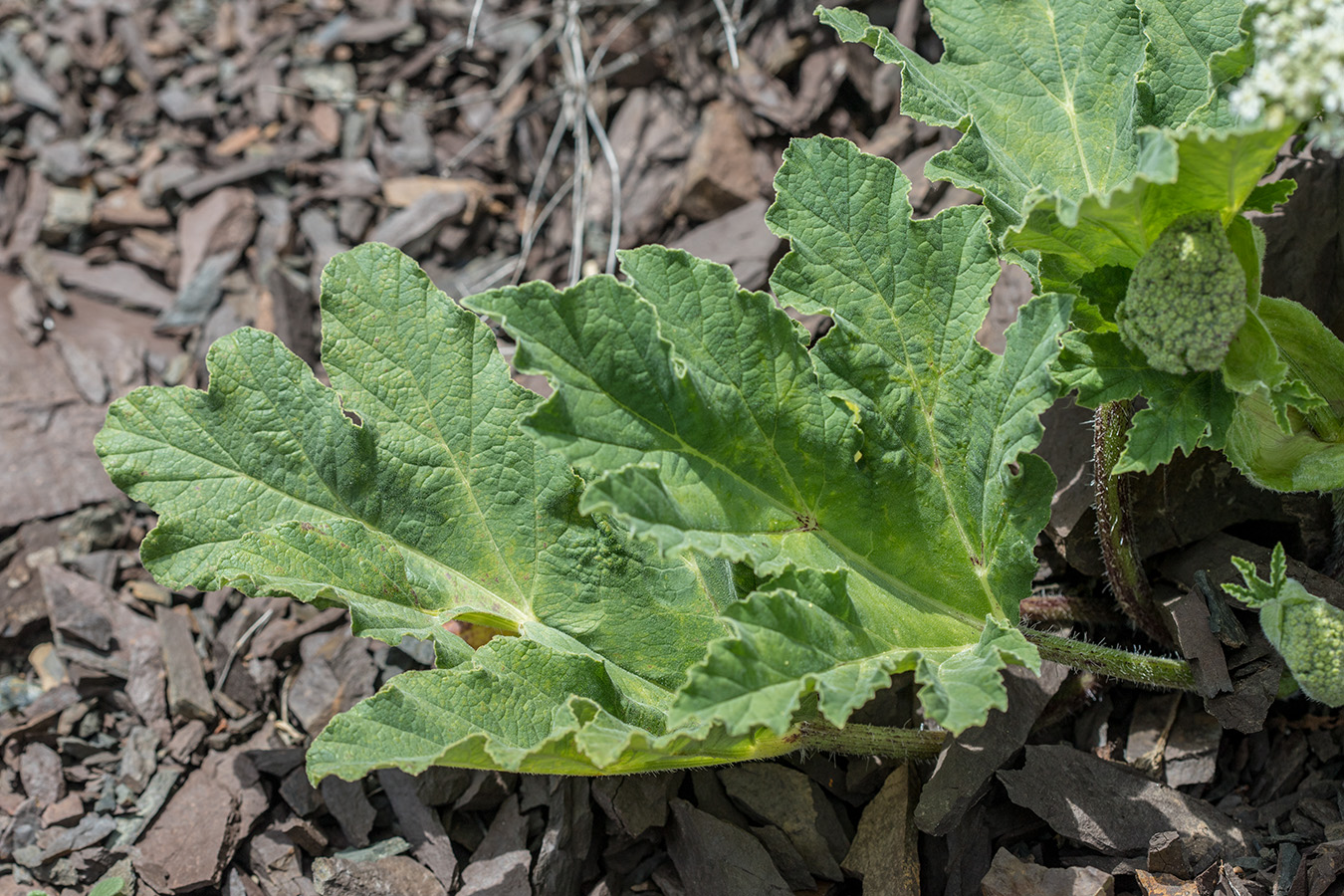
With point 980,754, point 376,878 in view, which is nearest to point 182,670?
point 376,878

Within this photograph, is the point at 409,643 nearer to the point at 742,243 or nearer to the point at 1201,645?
the point at 742,243

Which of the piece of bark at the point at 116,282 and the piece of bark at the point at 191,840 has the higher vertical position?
the piece of bark at the point at 116,282

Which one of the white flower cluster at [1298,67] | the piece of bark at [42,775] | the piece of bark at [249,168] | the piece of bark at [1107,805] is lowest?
the piece of bark at [42,775]

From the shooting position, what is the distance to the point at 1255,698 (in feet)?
9.00

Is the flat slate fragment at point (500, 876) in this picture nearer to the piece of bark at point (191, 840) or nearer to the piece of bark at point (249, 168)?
the piece of bark at point (191, 840)

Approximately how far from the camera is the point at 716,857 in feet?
9.61

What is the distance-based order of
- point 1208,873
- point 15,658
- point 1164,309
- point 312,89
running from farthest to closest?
point 312,89 → point 15,658 → point 1208,873 → point 1164,309

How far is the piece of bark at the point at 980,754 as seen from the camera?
2795mm

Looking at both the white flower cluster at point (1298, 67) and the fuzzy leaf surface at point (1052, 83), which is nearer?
the white flower cluster at point (1298, 67)

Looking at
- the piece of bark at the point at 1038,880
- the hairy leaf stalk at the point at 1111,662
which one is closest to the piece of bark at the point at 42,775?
the piece of bark at the point at 1038,880

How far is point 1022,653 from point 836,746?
27.9 inches

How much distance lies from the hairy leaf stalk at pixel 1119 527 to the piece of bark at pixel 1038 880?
0.71m

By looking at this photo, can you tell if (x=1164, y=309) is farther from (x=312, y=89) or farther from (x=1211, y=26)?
(x=312, y=89)

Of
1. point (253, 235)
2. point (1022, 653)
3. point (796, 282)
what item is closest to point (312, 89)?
point (253, 235)
